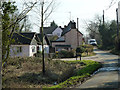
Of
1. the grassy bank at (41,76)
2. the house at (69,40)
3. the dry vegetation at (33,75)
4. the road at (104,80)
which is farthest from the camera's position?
the house at (69,40)

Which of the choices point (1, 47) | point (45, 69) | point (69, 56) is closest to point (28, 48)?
point (69, 56)

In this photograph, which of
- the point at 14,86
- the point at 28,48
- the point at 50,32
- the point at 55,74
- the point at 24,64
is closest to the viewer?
the point at 14,86

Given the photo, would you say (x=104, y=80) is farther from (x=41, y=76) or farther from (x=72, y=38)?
(x=72, y=38)

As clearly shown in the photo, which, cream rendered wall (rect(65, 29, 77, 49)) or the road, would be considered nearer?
the road

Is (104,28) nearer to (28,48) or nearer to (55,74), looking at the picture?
(28,48)

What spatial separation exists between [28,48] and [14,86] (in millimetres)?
23556

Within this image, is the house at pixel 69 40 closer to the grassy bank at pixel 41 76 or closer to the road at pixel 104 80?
the grassy bank at pixel 41 76

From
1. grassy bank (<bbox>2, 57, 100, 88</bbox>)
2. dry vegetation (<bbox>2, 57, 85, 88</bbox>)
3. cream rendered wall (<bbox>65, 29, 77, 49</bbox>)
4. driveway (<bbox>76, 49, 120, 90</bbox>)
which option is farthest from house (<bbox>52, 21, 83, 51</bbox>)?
driveway (<bbox>76, 49, 120, 90</bbox>)

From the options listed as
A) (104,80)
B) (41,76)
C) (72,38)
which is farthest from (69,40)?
(104,80)

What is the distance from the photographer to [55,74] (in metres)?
15.2

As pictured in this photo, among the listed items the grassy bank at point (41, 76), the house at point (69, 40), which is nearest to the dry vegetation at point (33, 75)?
the grassy bank at point (41, 76)

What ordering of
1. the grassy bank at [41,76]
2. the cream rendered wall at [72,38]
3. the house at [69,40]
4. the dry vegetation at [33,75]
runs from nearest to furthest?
the grassy bank at [41,76], the dry vegetation at [33,75], the house at [69,40], the cream rendered wall at [72,38]

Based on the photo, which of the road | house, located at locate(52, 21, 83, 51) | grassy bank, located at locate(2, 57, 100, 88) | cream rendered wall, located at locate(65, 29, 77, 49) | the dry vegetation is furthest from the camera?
cream rendered wall, located at locate(65, 29, 77, 49)

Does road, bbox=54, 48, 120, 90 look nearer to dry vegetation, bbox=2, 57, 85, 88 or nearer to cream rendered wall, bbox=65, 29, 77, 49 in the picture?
dry vegetation, bbox=2, 57, 85, 88
